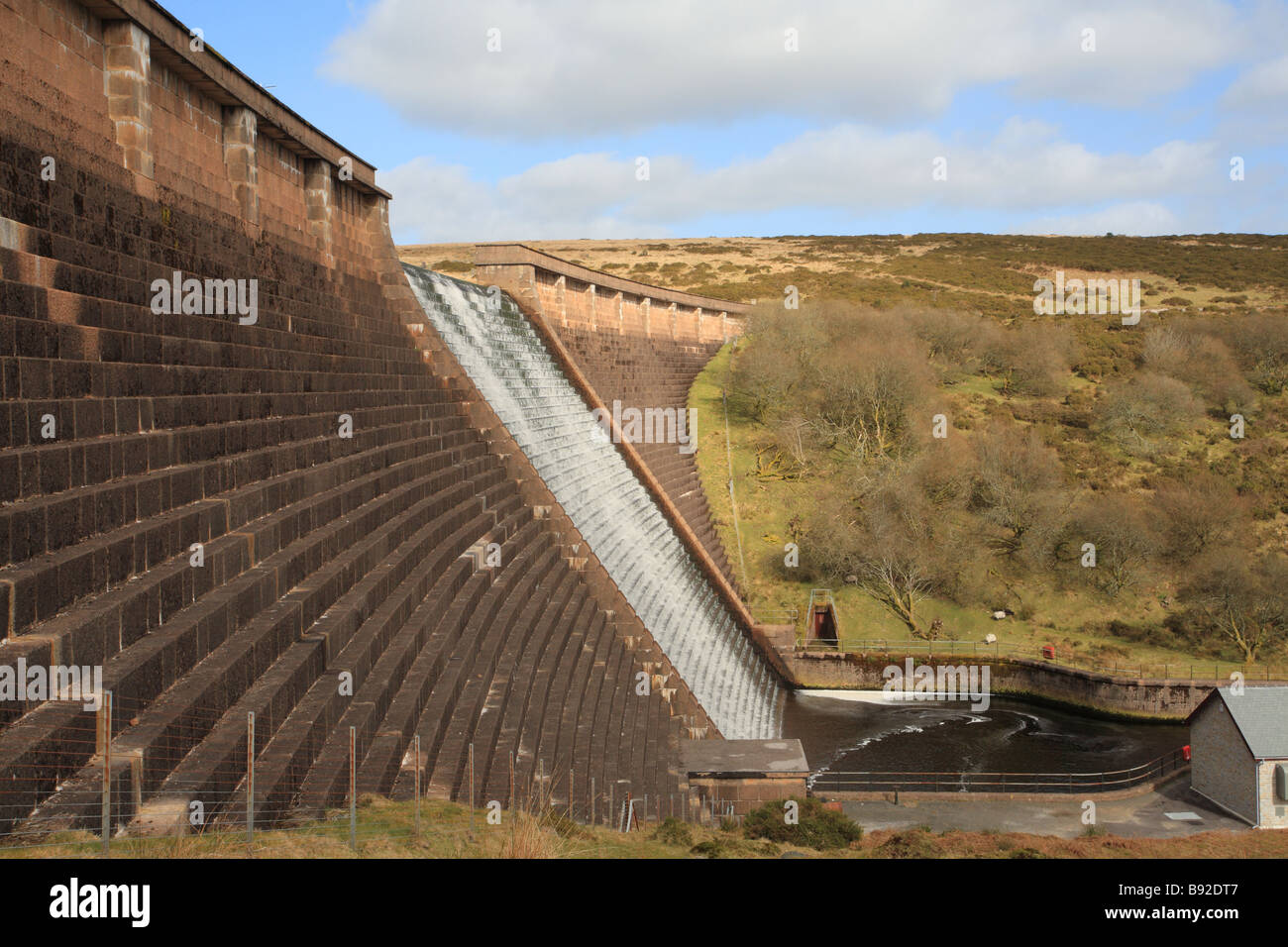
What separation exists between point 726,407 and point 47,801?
37897 millimetres

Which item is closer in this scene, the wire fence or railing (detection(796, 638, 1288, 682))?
the wire fence

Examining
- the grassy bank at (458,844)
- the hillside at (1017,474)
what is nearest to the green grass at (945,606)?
the hillside at (1017,474)

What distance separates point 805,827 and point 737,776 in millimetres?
2306

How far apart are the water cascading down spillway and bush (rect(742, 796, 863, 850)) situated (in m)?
5.66

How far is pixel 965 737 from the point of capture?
79.2 feet

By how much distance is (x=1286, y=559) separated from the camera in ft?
95.6

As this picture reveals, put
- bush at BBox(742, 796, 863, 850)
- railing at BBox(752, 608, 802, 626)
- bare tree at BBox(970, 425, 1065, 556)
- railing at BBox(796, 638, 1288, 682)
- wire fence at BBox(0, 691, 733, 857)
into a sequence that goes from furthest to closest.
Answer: bare tree at BBox(970, 425, 1065, 556), railing at BBox(752, 608, 802, 626), railing at BBox(796, 638, 1288, 682), bush at BBox(742, 796, 863, 850), wire fence at BBox(0, 691, 733, 857)

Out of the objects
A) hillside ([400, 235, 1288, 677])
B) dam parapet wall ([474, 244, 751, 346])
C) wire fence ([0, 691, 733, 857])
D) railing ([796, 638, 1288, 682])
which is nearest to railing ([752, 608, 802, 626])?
hillside ([400, 235, 1288, 677])

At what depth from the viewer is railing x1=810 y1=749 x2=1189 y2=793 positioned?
19797 millimetres

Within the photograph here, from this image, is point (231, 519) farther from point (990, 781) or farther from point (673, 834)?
point (990, 781)

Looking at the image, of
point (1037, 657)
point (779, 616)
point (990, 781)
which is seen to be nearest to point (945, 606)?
point (1037, 657)

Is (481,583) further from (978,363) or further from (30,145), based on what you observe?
(978,363)

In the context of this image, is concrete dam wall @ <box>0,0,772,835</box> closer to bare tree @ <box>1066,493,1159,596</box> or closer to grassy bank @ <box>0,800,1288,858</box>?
grassy bank @ <box>0,800,1288,858</box>

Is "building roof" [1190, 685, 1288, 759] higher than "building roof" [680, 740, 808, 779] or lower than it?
lower
